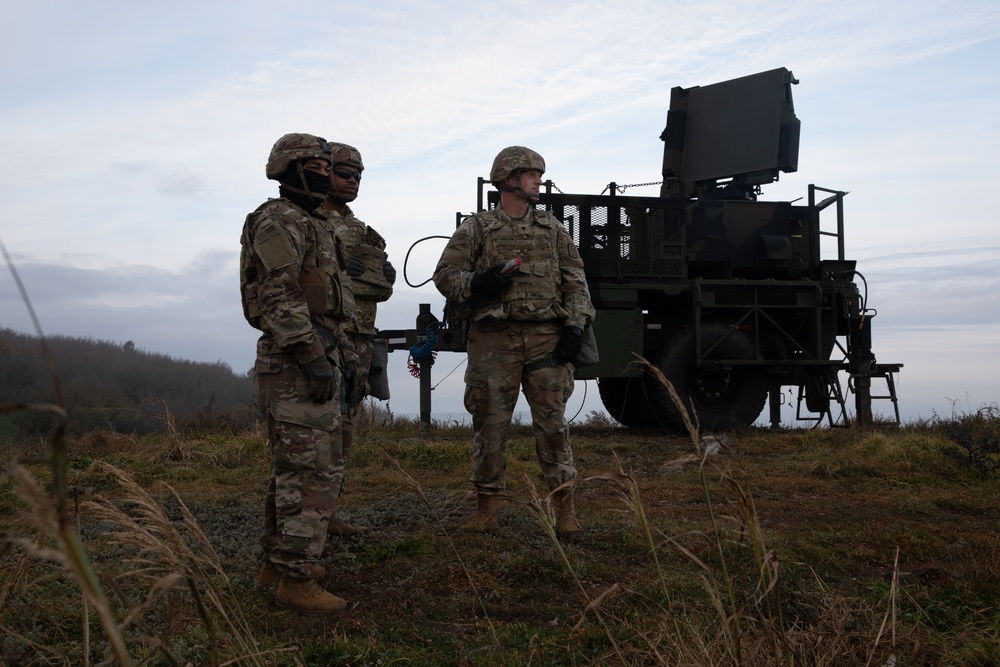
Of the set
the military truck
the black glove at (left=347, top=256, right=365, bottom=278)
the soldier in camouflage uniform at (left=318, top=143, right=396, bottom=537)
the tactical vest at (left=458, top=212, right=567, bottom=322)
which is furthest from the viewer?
the military truck

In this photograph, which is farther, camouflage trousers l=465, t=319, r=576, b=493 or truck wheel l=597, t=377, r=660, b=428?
truck wheel l=597, t=377, r=660, b=428

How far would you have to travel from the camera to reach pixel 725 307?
36.2 ft

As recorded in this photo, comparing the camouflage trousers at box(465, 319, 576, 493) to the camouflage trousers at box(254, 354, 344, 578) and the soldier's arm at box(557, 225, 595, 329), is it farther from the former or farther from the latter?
the camouflage trousers at box(254, 354, 344, 578)

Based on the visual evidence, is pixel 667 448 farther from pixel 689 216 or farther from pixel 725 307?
pixel 689 216

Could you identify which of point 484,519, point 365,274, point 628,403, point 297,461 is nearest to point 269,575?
point 297,461

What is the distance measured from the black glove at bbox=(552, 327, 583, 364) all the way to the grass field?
0.81m

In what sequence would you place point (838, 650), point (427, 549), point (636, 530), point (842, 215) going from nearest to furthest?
point (838, 650), point (427, 549), point (636, 530), point (842, 215)

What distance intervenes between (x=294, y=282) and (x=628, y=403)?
9.02m

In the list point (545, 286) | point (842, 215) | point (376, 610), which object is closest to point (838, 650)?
point (376, 610)

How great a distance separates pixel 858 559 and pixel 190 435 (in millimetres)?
7471

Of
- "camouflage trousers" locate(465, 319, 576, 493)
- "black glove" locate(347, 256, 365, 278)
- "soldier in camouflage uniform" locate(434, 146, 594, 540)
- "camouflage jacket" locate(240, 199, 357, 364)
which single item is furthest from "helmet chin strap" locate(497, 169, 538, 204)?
"camouflage jacket" locate(240, 199, 357, 364)

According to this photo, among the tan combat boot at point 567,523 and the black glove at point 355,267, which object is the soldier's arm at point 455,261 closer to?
the black glove at point 355,267

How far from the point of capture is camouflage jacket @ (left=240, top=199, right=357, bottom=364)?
3.53 metres

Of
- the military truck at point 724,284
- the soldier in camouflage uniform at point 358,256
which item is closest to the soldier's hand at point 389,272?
the soldier in camouflage uniform at point 358,256
